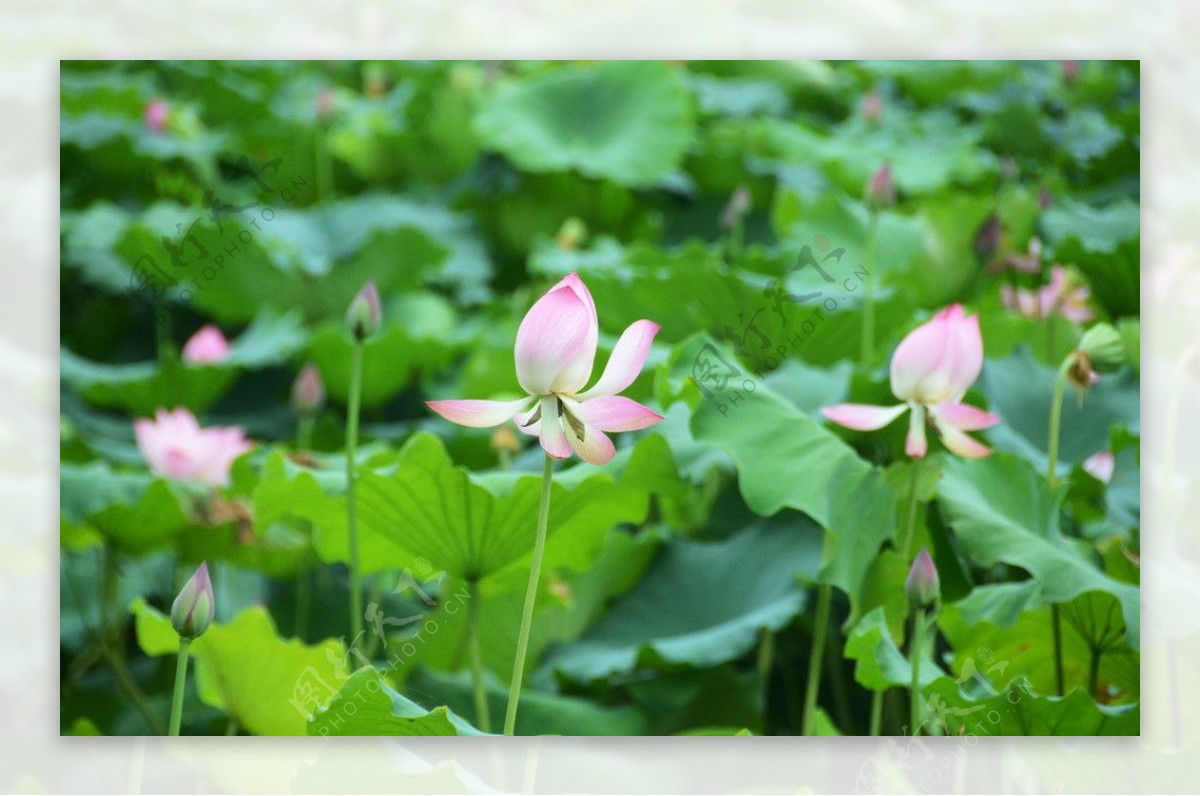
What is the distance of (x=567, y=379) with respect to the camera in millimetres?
844

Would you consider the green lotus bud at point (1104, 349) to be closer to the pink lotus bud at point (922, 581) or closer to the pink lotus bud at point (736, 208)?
the pink lotus bud at point (922, 581)

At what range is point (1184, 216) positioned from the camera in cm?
121

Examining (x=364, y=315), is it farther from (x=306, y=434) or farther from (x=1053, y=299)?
(x=1053, y=299)

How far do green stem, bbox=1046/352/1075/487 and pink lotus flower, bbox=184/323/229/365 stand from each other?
2.84 feet

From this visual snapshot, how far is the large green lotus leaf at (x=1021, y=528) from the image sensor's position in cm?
99

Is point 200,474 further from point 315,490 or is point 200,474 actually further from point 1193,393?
point 1193,393

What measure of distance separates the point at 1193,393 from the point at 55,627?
3.59 ft

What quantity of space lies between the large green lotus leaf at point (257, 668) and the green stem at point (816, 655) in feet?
1.35

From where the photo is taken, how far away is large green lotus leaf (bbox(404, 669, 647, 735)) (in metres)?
1.09

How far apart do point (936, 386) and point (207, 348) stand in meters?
0.79

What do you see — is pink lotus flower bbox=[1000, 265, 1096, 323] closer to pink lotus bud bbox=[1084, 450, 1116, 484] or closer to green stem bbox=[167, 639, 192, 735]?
pink lotus bud bbox=[1084, 450, 1116, 484]

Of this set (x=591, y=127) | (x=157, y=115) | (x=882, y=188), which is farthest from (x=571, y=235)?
(x=157, y=115)

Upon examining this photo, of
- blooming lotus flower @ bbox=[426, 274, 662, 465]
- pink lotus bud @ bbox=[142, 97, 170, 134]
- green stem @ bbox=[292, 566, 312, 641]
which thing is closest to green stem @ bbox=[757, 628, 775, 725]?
blooming lotus flower @ bbox=[426, 274, 662, 465]

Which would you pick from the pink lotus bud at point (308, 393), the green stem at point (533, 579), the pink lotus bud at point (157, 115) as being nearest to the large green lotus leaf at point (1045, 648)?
the green stem at point (533, 579)
